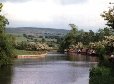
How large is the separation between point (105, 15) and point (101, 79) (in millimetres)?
10303

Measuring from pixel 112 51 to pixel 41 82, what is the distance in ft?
41.2

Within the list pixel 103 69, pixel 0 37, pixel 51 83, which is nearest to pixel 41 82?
pixel 51 83

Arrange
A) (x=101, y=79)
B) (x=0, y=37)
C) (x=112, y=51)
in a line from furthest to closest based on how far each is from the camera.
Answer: (x=0, y=37), (x=112, y=51), (x=101, y=79)

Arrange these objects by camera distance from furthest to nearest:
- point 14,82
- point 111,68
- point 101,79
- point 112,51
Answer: point 112,51 < point 14,82 < point 111,68 < point 101,79

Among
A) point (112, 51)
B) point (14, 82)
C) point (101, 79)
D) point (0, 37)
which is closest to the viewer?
point (101, 79)

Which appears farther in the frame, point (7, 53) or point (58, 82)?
point (7, 53)

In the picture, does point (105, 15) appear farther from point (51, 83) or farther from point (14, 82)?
point (14, 82)

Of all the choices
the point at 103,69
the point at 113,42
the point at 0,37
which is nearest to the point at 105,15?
the point at 113,42

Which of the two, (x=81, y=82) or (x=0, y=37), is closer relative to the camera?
(x=81, y=82)

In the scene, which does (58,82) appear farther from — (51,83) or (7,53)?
(7,53)

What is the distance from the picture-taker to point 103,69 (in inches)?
2370

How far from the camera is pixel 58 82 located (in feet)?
218

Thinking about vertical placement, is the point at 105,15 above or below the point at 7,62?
above

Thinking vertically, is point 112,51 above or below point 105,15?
below
